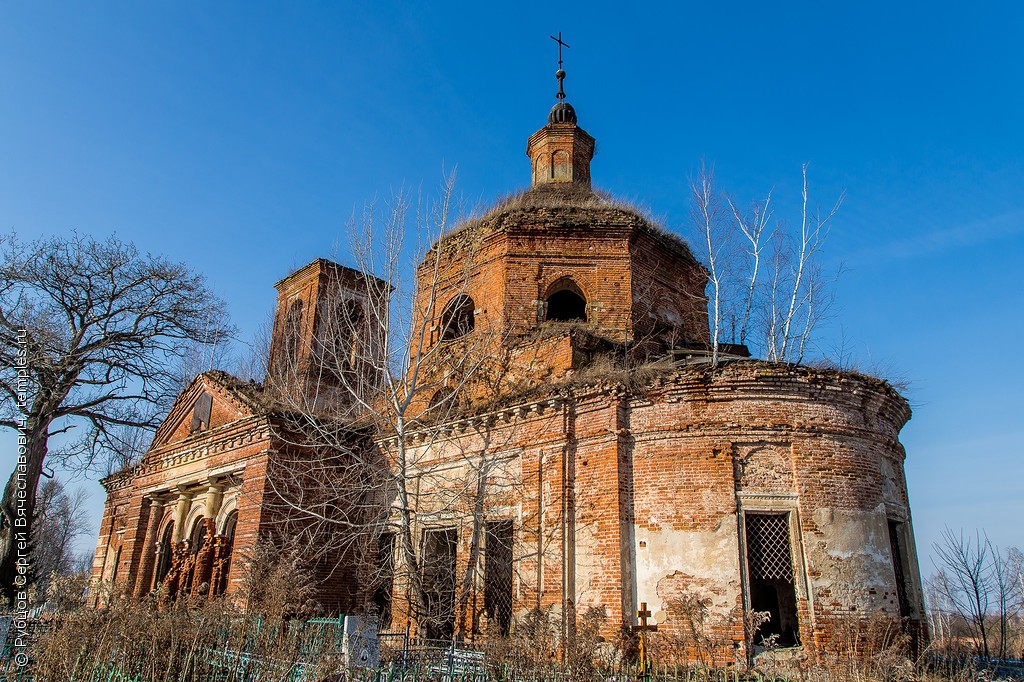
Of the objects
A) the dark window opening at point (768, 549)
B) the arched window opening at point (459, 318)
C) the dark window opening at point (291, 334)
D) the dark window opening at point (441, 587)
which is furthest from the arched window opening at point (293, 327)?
the dark window opening at point (768, 549)

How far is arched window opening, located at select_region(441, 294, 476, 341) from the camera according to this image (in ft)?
51.5

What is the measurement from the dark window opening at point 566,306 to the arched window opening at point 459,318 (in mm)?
1817

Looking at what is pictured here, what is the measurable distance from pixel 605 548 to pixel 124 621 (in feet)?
21.2

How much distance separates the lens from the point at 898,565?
10.8 meters

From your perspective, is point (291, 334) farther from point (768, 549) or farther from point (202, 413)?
point (768, 549)

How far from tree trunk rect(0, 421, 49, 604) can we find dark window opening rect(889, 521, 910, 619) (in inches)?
691

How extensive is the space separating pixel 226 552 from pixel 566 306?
919 centimetres

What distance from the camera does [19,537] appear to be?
53.6 feet

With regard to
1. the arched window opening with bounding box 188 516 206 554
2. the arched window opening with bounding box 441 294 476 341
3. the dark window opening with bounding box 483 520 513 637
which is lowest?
the dark window opening with bounding box 483 520 513 637

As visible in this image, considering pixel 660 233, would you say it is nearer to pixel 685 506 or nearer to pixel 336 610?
pixel 685 506

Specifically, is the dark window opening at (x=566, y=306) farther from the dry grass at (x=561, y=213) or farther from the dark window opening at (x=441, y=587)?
the dark window opening at (x=441, y=587)

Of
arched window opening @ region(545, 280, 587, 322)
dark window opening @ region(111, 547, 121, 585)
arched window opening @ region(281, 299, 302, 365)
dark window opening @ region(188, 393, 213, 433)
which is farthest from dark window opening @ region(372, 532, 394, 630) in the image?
dark window opening @ region(111, 547, 121, 585)

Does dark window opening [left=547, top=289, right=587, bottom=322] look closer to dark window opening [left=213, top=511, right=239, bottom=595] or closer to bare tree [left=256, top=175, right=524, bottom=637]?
bare tree [left=256, top=175, right=524, bottom=637]

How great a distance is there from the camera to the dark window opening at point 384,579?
1290cm
